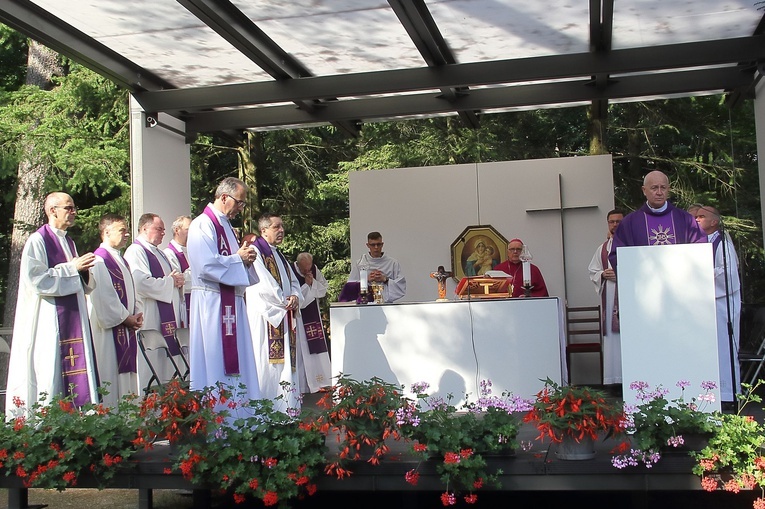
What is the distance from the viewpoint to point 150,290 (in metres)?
8.88

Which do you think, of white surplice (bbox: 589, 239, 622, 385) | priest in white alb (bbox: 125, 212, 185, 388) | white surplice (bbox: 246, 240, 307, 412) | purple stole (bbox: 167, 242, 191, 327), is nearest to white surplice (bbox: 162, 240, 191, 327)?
purple stole (bbox: 167, 242, 191, 327)

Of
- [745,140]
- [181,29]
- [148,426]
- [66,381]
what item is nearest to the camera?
[148,426]

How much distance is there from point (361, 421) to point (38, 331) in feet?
10.4

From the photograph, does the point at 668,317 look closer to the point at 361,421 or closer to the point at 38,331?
the point at 361,421

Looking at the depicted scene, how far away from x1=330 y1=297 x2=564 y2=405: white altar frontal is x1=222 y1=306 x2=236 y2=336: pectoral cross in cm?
215

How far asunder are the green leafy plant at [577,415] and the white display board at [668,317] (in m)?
0.56

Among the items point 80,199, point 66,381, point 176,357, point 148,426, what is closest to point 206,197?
point 80,199

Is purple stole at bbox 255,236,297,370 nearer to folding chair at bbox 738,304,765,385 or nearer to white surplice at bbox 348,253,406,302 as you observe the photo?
white surplice at bbox 348,253,406,302

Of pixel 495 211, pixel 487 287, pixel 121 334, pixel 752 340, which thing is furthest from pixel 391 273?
pixel 752 340

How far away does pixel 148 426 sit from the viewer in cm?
544

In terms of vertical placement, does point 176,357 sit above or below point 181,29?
below

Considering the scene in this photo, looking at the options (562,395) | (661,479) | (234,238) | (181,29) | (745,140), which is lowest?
(661,479)

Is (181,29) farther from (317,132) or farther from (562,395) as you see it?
(317,132)

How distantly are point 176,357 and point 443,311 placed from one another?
277 cm
